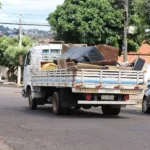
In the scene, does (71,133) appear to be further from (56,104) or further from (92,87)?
(56,104)

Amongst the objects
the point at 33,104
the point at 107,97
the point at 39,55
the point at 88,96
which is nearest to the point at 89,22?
the point at 39,55

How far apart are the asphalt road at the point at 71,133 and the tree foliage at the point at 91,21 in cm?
1795

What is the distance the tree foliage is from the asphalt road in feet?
58.9

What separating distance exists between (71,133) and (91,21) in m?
22.6

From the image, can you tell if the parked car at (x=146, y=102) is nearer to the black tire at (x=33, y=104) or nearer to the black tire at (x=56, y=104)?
the black tire at (x=56, y=104)

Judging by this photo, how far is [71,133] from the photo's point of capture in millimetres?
12523

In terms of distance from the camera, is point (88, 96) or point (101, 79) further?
point (88, 96)

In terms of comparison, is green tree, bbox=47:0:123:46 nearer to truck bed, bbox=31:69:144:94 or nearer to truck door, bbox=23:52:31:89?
truck door, bbox=23:52:31:89

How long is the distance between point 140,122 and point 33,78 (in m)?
5.82

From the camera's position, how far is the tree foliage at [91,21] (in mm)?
34281

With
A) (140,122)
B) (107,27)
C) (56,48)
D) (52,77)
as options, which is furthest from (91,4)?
(140,122)

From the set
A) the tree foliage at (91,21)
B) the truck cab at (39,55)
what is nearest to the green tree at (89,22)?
the tree foliage at (91,21)

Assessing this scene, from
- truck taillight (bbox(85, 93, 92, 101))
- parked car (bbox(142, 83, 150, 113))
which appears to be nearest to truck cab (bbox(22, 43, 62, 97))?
parked car (bbox(142, 83, 150, 113))

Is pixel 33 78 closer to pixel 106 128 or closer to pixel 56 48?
pixel 56 48
